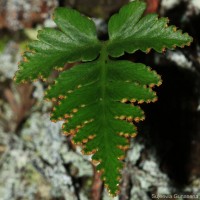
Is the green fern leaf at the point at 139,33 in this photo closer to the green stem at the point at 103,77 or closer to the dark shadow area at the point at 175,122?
the green stem at the point at 103,77

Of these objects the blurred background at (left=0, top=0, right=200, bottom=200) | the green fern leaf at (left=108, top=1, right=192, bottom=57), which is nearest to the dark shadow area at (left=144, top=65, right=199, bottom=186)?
the blurred background at (left=0, top=0, right=200, bottom=200)

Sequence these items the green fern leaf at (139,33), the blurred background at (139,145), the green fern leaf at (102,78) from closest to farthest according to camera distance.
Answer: the green fern leaf at (102,78) → the green fern leaf at (139,33) → the blurred background at (139,145)

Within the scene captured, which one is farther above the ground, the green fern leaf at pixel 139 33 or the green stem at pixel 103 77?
the green fern leaf at pixel 139 33

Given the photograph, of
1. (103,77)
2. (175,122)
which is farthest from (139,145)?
(103,77)

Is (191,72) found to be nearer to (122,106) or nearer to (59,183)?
(122,106)

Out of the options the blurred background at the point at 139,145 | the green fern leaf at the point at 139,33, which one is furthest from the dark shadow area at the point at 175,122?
the green fern leaf at the point at 139,33

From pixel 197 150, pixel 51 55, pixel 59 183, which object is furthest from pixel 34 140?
pixel 197 150

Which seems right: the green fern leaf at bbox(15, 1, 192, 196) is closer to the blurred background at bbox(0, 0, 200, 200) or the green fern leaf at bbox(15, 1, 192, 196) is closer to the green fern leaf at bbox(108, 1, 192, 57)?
the green fern leaf at bbox(108, 1, 192, 57)
